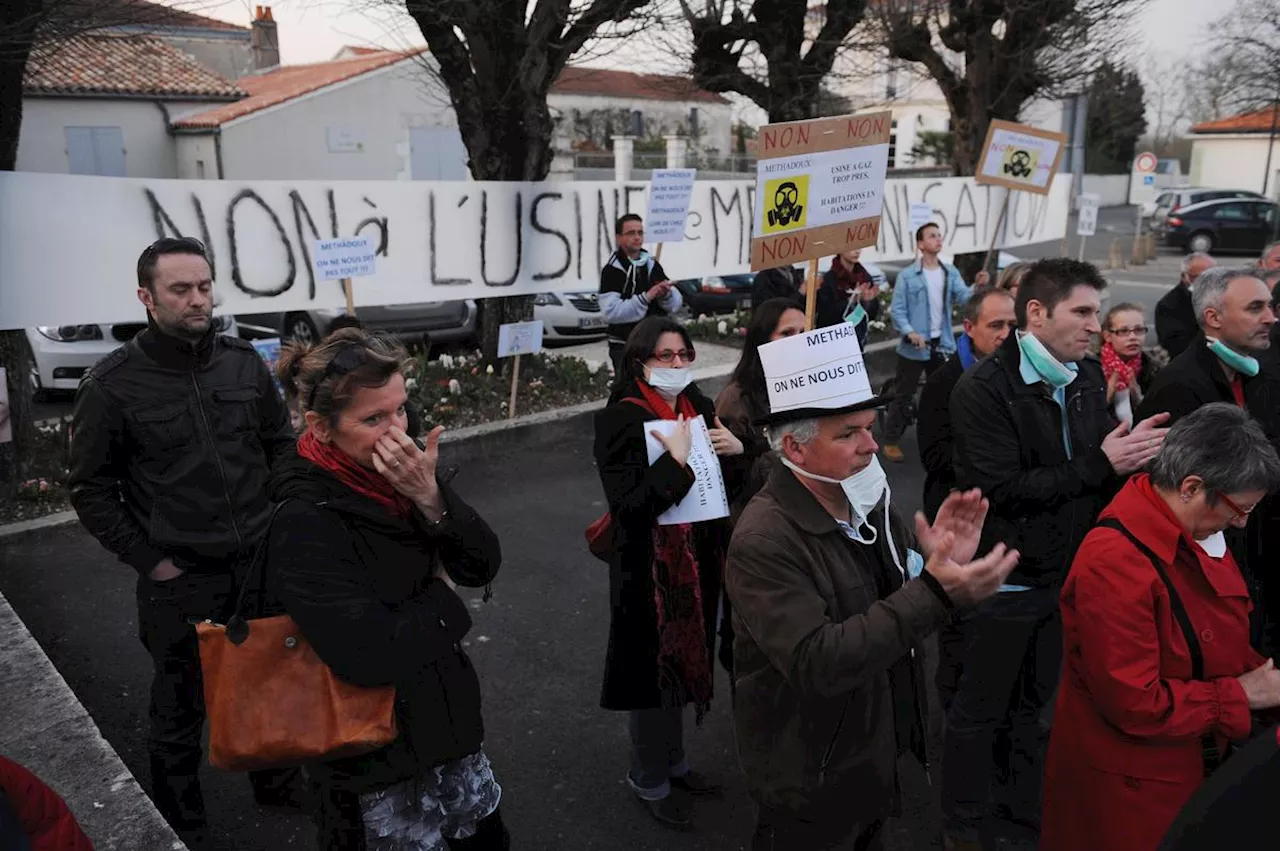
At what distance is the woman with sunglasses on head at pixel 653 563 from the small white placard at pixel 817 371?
0.89m

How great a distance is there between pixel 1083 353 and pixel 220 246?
5.61 m

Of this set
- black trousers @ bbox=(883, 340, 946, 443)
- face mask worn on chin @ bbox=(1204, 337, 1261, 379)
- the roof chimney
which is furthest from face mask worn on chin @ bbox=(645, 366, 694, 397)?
the roof chimney

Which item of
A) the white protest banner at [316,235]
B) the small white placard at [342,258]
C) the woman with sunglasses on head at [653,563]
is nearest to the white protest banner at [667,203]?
the white protest banner at [316,235]

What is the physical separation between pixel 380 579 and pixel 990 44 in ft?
46.0

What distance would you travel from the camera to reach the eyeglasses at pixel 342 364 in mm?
2205

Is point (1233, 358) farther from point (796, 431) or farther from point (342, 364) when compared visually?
point (342, 364)

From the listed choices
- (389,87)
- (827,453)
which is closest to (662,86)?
(827,453)

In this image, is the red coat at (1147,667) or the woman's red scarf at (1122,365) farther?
the woman's red scarf at (1122,365)

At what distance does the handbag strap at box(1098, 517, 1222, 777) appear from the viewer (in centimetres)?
240

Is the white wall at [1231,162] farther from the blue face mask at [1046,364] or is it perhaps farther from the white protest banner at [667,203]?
the blue face mask at [1046,364]

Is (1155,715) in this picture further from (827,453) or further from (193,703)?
(193,703)

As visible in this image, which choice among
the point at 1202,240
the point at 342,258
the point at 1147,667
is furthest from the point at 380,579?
the point at 1202,240

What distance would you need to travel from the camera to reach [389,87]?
31688 millimetres

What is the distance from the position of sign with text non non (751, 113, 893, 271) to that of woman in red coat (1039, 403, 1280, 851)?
2.30m
